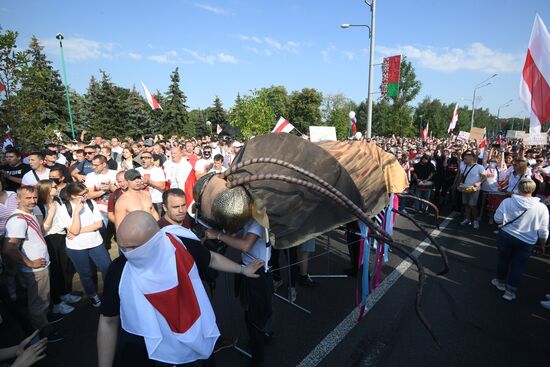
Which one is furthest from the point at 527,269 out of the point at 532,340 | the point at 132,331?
the point at 132,331

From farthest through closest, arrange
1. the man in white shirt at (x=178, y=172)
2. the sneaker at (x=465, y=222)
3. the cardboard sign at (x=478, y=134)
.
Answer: the cardboard sign at (x=478, y=134) < the sneaker at (x=465, y=222) < the man in white shirt at (x=178, y=172)

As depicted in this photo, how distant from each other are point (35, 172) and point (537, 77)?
9.05 m

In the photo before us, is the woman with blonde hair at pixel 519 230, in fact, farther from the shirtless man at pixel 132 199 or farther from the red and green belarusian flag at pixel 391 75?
the red and green belarusian flag at pixel 391 75

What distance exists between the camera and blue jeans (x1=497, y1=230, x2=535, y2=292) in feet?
14.7

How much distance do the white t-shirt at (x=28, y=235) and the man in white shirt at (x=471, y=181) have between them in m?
9.46

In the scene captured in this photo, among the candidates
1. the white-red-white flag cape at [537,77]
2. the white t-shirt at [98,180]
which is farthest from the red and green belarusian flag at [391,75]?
the white t-shirt at [98,180]

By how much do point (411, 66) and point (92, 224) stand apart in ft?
180

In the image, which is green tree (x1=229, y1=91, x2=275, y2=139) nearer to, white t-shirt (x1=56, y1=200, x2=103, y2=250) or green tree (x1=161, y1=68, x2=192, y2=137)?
green tree (x1=161, y1=68, x2=192, y2=137)

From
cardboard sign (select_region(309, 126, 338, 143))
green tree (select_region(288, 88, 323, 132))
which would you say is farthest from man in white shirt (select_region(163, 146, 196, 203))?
green tree (select_region(288, 88, 323, 132))

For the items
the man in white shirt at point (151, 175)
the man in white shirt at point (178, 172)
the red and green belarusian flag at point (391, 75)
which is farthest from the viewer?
the red and green belarusian flag at point (391, 75)

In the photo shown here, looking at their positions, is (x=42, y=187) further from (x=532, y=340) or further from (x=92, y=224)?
(x=532, y=340)

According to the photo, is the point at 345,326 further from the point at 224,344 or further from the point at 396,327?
the point at 224,344

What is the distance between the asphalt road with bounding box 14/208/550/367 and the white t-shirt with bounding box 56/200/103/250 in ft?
3.37

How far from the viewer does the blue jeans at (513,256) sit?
448cm
